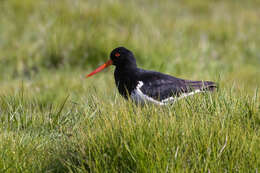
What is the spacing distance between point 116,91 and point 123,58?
3.54 feet

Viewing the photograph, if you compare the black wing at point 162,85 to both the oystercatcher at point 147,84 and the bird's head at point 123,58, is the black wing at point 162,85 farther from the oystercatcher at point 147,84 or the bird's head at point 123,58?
the bird's head at point 123,58

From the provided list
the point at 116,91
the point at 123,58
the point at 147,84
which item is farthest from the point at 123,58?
the point at 116,91

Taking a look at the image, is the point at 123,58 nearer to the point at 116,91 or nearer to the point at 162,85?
the point at 162,85

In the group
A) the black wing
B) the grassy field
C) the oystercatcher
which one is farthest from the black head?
the grassy field

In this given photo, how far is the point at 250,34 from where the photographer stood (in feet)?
34.6

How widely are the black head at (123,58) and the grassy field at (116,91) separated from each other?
0.40 m

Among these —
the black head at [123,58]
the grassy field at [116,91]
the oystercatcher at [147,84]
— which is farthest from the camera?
the black head at [123,58]

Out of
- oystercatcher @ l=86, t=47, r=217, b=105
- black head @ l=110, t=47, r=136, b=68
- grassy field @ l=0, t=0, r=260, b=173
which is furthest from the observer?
black head @ l=110, t=47, r=136, b=68

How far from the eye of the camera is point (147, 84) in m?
5.00

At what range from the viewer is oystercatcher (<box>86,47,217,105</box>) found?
4.88 meters

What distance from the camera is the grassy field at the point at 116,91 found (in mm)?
3154

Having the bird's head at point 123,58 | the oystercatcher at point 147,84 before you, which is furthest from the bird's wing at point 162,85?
the bird's head at point 123,58

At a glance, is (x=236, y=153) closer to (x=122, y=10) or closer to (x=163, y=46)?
(x=163, y=46)

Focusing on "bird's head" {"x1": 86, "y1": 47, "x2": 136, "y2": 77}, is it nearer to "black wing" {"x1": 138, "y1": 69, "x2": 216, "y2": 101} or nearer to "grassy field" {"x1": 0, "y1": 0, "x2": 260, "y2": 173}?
"black wing" {"x1": 138, "y1": 69, "x2": 216, "y2": 101}
